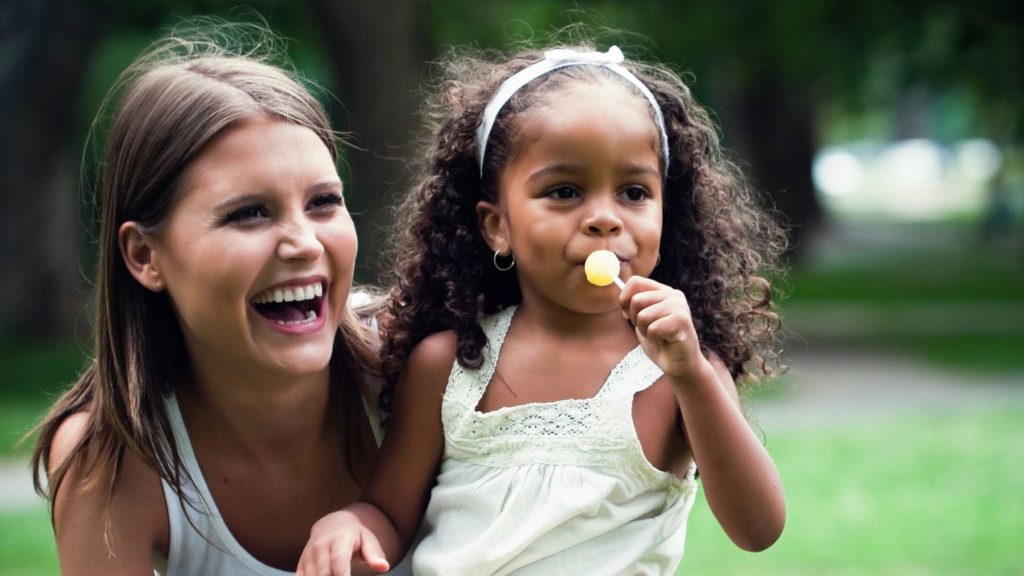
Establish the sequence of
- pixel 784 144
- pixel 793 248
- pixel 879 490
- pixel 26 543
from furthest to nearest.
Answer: pixel 784 144, pixel 879 490, pixel 26 543, pixel 793 248

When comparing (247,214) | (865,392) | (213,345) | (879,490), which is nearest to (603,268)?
(247,214)

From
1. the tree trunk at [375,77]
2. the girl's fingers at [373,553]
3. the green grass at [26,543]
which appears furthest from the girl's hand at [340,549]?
the tree trunk at [375,77]

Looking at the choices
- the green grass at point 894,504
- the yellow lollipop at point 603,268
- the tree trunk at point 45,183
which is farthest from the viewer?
the tree trunk at point 45,183

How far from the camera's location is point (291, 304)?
8.66 feet

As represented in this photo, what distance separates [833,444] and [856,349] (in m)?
5.25

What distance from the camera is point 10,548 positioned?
694cm

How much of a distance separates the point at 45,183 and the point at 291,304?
12597mm

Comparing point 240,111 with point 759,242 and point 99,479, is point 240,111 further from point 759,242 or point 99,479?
point 759,242

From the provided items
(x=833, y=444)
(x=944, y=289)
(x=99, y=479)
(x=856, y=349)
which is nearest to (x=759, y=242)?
(x=99, y=479)

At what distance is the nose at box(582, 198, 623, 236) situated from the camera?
8.13 ft

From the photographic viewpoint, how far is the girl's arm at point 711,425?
2.32 m

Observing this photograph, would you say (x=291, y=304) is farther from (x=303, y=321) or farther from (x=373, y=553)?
(x=373, y=553)

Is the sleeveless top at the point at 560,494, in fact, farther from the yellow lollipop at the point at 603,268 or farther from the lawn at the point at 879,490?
the lawn at the point at 879,490

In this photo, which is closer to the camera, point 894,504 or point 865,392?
point 894,504
